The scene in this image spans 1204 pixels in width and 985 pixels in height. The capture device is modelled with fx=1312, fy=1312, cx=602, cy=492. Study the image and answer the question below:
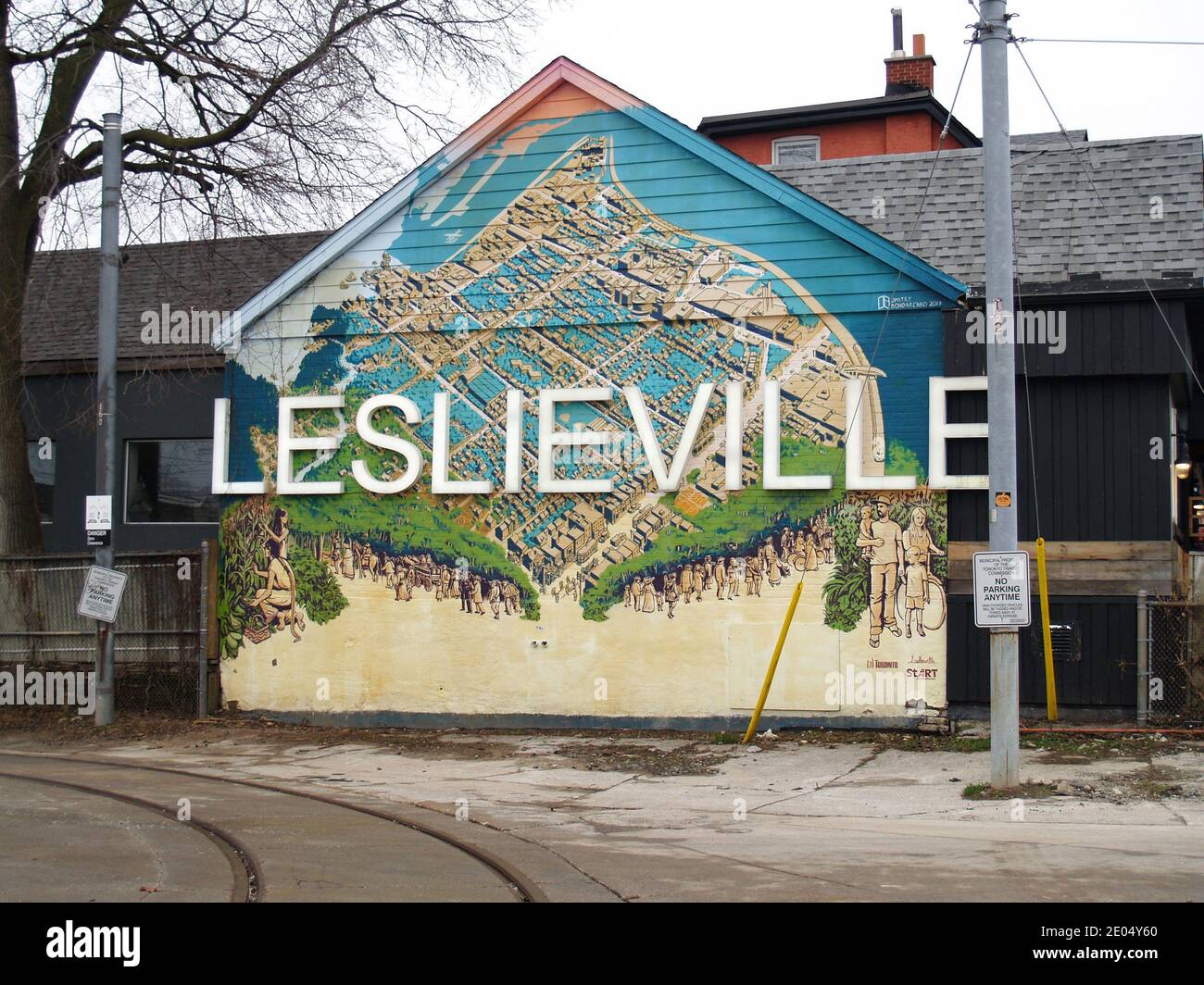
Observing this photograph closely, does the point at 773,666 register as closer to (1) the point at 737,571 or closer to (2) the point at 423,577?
(1) the point at 737,571

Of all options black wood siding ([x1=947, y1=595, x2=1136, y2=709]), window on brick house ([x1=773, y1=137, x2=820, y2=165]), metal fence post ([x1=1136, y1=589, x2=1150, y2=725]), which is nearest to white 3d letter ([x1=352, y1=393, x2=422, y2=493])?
black wood siding ([x1=947, y1=595, x2=1136, y2=709])

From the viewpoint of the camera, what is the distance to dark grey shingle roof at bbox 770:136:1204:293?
14180 mm

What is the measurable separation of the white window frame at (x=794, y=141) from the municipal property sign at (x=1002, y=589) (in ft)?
68.8

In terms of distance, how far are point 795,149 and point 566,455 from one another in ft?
57.5

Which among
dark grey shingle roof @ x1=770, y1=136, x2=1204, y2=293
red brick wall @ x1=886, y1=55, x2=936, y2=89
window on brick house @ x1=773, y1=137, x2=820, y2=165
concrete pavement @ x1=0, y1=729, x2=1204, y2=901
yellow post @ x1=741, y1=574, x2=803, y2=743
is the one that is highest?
red brick wall @ x1=886, y1=55, x2=936, y2=89

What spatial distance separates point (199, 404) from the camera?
861 inches

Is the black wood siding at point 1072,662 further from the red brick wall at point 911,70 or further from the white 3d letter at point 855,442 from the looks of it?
the red brick wall at point 911,70

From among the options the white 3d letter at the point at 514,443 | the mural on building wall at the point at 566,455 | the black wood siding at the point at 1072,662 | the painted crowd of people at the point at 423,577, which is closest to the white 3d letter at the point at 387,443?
the mural on building wall at the point at 566,455

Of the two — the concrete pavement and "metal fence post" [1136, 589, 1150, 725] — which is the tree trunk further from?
"metal fence post" [1136, 589, 1150, 725]

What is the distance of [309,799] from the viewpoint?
11102 millimetres

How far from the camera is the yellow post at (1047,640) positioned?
44.1 feet

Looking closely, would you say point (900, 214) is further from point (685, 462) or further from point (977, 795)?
point (977, 795)

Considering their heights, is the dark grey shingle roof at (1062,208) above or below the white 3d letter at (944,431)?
above

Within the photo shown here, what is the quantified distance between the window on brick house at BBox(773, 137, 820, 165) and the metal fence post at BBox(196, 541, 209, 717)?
735 inches
